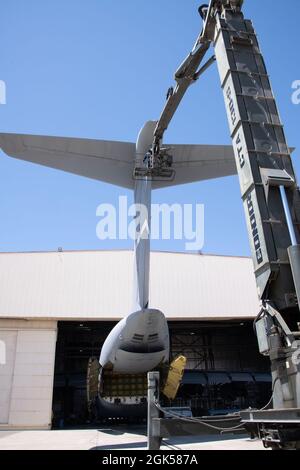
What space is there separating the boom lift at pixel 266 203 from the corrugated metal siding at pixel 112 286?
14.5m

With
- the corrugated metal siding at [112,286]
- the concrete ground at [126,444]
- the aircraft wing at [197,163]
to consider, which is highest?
the aircraft wing at [197,163]

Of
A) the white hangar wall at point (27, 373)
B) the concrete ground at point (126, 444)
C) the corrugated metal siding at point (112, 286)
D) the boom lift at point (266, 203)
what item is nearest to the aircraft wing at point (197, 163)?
the boom lift at point (266, 203)

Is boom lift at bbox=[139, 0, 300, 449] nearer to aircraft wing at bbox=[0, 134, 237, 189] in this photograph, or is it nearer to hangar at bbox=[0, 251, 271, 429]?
aircraft wing at bbox=[0, 134, 237, 189]

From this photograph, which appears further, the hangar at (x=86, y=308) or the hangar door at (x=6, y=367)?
the hangar at (x=86, y=308)

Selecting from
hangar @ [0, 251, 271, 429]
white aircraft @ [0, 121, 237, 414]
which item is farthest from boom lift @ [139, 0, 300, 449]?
hangar @ [0, 251, 271, 429]

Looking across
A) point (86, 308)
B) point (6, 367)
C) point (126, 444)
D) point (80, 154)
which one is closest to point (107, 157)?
point (80, 154)

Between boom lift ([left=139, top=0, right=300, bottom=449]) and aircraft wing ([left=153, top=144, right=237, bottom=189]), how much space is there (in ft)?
20.4

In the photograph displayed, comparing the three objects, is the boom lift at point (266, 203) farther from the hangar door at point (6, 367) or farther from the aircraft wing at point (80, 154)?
the hangar door at point (6, 367)

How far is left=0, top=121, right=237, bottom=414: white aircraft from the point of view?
10.5 meters

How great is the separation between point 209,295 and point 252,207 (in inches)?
637

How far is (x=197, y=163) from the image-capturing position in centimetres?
1298

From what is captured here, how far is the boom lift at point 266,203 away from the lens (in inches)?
150
